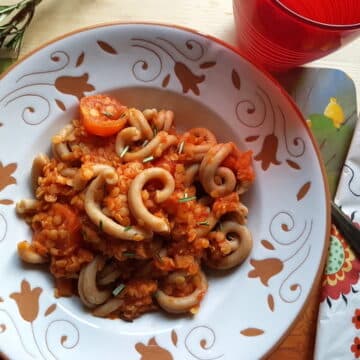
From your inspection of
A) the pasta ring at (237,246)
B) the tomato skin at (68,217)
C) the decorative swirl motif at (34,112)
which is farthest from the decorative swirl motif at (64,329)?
the decorative swirl motif at (34,112)

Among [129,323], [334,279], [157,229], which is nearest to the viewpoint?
[157,229]

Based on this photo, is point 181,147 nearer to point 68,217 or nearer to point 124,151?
point 124,151

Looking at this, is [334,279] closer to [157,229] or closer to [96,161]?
[157,229]

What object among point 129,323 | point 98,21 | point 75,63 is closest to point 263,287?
point 129,323

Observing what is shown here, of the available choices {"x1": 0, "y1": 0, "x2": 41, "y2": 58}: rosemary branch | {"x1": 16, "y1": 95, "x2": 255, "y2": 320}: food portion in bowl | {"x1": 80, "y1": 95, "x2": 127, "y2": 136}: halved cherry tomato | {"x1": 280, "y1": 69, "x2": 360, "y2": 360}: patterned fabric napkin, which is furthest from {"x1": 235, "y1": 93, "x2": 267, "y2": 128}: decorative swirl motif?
{"x1": 0, "y1": 0, "x2": 41, "y2": 58}: rosemary branch

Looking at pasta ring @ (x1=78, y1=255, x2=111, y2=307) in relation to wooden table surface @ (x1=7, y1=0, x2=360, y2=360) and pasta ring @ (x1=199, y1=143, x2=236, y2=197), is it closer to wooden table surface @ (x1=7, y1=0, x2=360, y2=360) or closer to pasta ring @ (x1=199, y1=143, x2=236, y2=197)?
pasta ring @ (x1=199, y1=143, x2=236, y2=197)

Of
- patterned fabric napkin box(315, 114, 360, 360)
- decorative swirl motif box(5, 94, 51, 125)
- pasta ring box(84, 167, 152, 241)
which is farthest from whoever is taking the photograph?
patterned fabric napkin box(315, 114, 360, 360)
